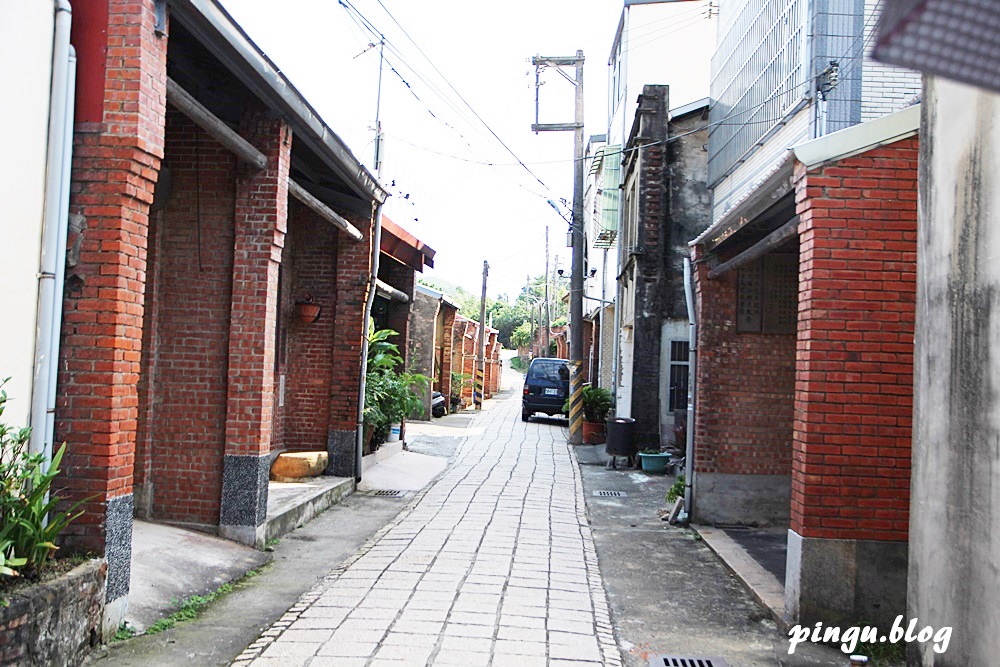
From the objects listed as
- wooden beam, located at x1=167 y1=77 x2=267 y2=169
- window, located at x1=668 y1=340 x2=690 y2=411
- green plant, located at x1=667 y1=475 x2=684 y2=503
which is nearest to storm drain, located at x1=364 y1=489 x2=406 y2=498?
green plant, located at x1=667 y1=475 x2=684 y2=503

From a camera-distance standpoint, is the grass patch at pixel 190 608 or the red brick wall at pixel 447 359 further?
the red brick wall at pixel 447 359

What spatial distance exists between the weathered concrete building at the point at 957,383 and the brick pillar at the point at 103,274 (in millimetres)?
4393

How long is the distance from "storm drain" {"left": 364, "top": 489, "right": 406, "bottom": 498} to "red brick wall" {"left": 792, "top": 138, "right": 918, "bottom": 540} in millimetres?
6356

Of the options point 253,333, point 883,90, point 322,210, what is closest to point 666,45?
point 883,90

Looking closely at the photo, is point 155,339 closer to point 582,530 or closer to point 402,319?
point 582,530

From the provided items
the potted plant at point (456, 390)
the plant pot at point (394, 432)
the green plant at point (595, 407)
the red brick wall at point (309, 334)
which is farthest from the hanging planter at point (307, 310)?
the potted plant at point (456, 390)

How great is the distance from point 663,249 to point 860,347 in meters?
9.29

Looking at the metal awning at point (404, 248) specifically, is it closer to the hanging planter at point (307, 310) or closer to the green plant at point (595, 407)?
the hanging planter at point (307, 310)

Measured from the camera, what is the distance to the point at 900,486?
17.2 feet

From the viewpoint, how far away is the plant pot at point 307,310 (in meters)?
10.4

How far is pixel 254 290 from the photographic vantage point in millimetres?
7184

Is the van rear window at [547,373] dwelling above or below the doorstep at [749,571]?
above

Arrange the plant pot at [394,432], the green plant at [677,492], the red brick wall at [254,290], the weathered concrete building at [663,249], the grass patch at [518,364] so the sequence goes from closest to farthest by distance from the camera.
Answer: the red brick wall at [254,290] < the green plant at [677,492] < the plant pot at [394,432] < the weathered concrete building at [663,249] < the grass patch at [518,364]

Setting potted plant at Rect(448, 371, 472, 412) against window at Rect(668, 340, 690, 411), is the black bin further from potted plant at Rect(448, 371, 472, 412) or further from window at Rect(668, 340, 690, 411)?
potted plant at Rect(448, 371, 472, 412)
